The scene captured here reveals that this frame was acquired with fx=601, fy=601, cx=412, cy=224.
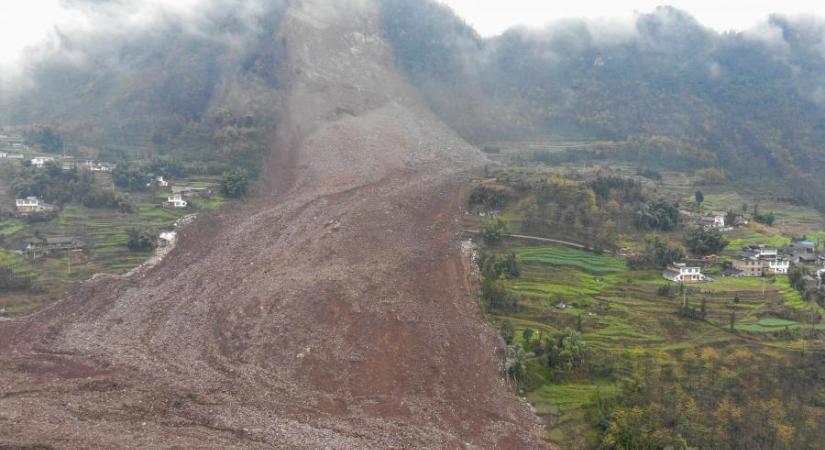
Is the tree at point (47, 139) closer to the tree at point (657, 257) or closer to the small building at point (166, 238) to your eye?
the small building at point (166, 238)

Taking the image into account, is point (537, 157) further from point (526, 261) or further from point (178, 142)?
point (178, 142)

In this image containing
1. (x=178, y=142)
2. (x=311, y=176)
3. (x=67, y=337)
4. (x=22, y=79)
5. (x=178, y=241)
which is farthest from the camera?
(x=22, y=79)

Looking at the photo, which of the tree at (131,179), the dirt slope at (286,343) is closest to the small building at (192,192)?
the tree at (131,179)

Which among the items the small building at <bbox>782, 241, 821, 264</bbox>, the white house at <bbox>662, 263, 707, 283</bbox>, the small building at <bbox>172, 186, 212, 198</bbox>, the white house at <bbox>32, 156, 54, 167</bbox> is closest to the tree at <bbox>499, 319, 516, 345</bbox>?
the white house at <bbox>662, 263, 707, 283</bbox>

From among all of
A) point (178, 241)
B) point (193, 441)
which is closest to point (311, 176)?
point (178, 241)

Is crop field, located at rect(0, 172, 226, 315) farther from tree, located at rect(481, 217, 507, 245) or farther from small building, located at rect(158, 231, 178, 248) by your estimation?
tree, located at rect(481, 217, 507, 245)

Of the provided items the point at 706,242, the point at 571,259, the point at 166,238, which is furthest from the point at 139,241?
the point at 706,242
